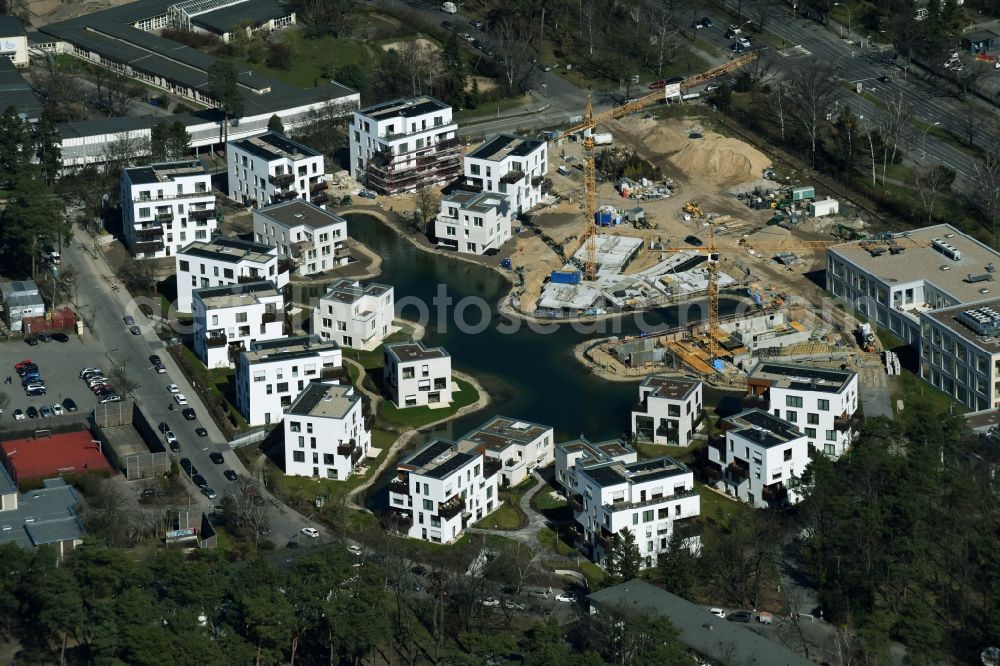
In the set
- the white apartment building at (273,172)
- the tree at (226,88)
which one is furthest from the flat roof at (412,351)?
the tree at (226,88)

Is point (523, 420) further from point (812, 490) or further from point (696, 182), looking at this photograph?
point (696, 182)

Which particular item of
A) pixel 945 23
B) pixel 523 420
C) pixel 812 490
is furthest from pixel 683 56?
pixel 812 490

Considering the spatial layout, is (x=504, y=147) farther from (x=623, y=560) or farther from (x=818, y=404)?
(x=623, y=560)

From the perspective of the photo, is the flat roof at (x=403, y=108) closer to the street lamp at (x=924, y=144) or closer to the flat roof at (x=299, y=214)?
the flat roof at (x=299, y=214)

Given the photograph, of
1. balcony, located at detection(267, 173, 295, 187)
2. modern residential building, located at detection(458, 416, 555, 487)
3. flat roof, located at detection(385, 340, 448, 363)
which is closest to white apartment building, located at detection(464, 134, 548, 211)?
balcony, located at detection(267, 173, 295, 187)

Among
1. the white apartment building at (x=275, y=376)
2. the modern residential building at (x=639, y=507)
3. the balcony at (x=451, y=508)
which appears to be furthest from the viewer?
A: the white apartment building at (x=275, y=376)
